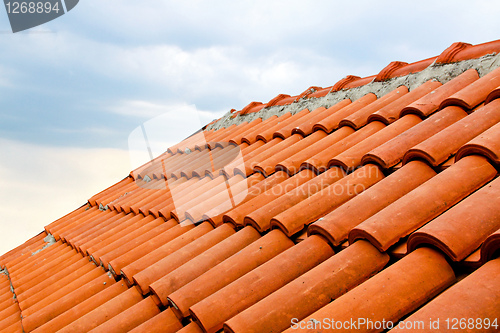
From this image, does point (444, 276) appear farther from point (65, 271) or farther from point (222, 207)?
point (65, 271)

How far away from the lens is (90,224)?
191 inches

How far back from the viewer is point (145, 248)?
3115 millimetres

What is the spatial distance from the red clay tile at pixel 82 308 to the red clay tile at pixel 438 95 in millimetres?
2580

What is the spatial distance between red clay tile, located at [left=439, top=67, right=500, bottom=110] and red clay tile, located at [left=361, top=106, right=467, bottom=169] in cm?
5

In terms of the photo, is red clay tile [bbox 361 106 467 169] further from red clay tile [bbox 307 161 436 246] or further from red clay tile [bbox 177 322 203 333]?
red clay tile [bbox 177 322 203 333]

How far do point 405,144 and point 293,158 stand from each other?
3.36 ft

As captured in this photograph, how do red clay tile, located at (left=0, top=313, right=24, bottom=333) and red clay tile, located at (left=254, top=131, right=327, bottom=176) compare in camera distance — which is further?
red clay tile, located at (left=254, top=131, right=327, bottom=176)

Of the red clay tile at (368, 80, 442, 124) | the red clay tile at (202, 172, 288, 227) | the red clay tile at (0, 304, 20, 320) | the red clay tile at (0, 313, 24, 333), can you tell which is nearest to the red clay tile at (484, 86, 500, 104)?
the red clay tile at (368, 80, 442, 124)

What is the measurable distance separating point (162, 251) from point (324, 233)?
1.40m

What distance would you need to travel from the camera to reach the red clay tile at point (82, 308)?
8.84ft

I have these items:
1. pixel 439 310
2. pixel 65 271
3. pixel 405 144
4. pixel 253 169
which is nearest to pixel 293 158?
pixel 253 169

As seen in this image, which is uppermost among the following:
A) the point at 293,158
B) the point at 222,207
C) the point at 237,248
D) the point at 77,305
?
the point at 293,158

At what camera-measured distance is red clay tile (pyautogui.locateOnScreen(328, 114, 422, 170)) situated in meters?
2.69

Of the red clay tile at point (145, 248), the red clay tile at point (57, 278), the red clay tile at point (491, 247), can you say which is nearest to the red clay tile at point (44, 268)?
the red clay tile at point (57, 278)
